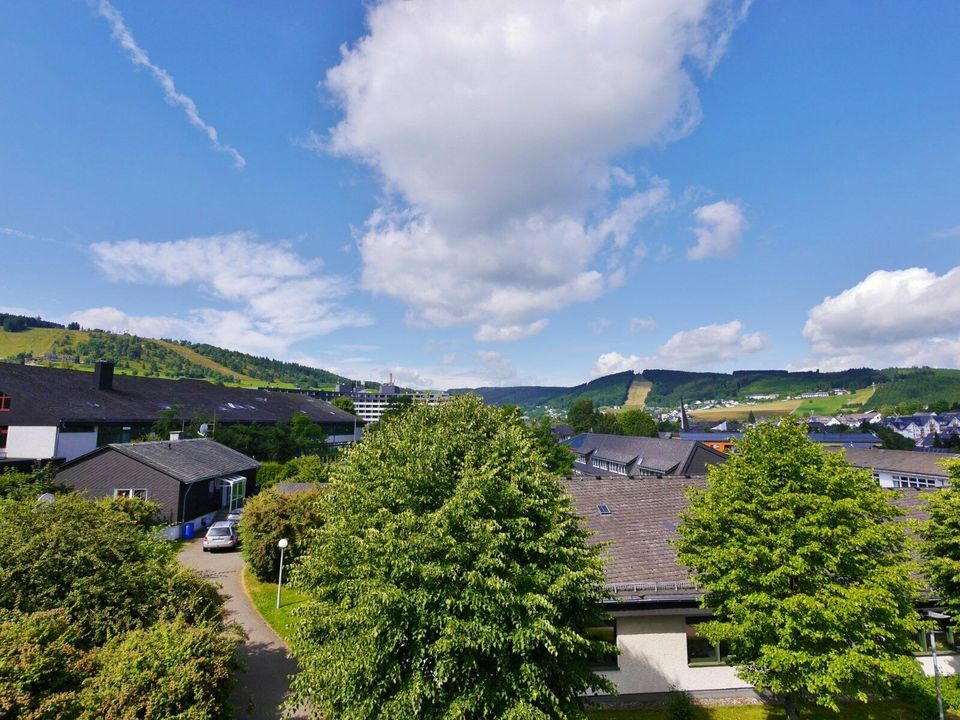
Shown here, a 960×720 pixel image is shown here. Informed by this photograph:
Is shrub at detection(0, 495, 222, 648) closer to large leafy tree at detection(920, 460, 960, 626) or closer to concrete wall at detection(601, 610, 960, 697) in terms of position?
concrete wall at detection(601, 610, 960, 697)

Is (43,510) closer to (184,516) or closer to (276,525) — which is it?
(276,525)

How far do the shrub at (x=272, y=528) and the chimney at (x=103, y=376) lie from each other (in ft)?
141

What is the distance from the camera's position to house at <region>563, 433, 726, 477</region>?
42125 mm

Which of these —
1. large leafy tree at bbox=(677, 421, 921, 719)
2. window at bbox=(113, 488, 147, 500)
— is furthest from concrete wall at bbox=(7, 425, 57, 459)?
large leafy tree at bbox=(677, 421, 921, 719)

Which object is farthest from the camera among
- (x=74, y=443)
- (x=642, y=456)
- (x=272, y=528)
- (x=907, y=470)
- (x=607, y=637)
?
(x=642, y=456)

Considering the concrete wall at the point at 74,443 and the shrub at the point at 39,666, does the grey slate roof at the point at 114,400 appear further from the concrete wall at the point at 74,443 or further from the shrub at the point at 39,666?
the shrub at the point at 39,666

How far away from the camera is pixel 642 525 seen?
52.9 feet

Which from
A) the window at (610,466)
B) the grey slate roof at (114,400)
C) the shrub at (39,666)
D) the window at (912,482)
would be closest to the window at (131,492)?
the grey slate roof at (114,400)

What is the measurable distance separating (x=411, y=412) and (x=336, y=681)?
5.76 meters

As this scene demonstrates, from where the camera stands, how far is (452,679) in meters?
7.92

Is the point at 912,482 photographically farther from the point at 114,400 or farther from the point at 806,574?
the point at 114,400

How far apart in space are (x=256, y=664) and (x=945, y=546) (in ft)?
67.4

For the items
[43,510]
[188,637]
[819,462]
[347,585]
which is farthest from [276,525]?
[819,462]

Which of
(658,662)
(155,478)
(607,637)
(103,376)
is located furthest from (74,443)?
(658,662)
